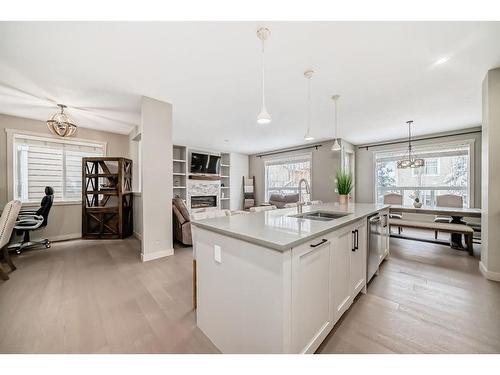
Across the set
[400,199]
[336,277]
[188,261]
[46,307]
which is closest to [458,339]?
[336,277]

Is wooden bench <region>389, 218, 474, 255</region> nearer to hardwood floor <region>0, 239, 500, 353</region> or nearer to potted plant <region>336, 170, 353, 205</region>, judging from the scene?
hardwood floor <region>0, 239, 500, 353</region>

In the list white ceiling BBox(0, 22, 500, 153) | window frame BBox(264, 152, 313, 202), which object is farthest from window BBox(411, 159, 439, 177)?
window frame BBox(264, 152, 313, 202)

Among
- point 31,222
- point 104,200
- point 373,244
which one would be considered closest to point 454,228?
point 373,244

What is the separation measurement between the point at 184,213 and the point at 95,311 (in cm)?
209

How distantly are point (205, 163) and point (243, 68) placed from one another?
192 inches

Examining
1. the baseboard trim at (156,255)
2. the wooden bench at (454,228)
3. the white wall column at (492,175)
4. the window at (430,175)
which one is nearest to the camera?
the white wall column at (492,175)

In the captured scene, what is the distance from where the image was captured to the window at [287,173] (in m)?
6.72

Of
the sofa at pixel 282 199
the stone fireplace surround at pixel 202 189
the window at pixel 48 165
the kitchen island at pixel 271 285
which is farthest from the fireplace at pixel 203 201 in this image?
the kitchen island at pixel 271 285

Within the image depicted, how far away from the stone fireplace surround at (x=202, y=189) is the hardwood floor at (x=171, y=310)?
3.80 meters

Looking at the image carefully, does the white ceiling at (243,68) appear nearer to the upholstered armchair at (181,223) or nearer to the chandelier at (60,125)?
the chandelier at (60,125)

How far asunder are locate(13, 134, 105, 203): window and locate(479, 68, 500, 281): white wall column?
6.91 meters

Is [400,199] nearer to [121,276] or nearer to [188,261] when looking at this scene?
[188,261]

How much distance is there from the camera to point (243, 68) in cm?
228

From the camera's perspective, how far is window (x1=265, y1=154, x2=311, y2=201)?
22.0 ft
